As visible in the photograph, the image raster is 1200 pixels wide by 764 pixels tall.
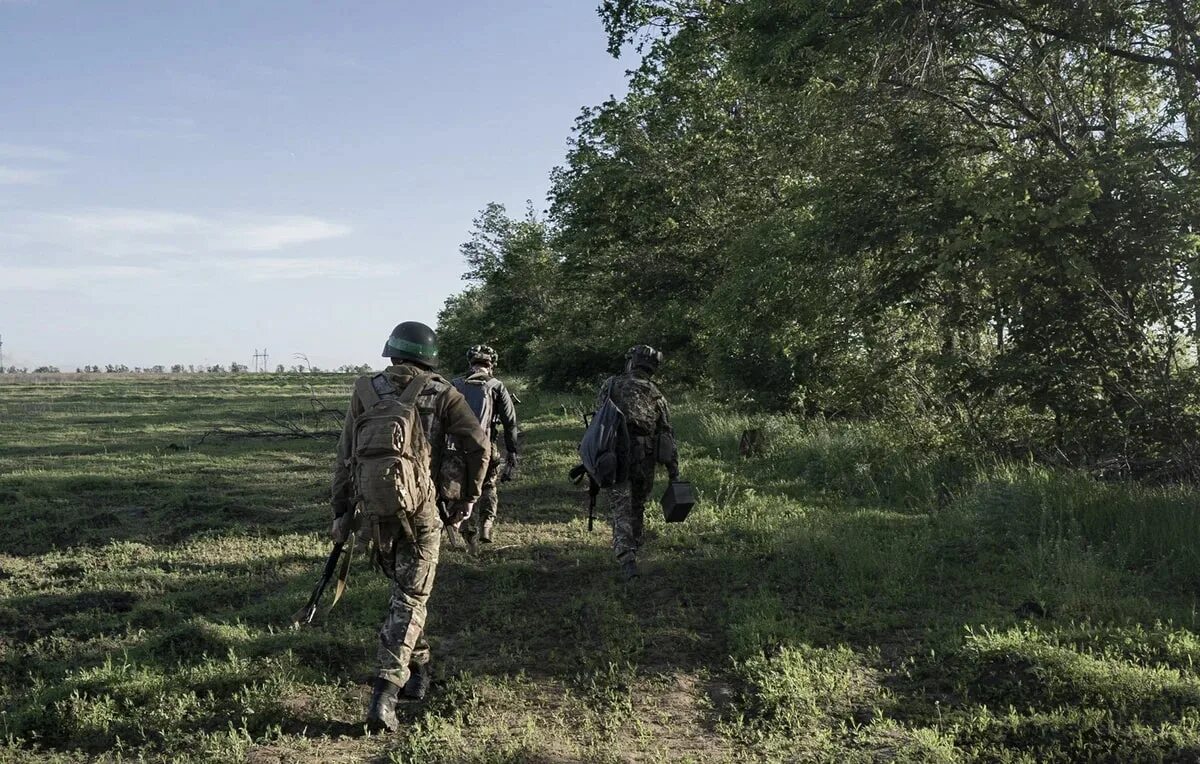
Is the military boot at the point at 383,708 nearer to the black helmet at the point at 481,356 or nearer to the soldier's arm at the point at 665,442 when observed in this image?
the soldier's arm at the point at 665,442

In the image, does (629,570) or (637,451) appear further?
(637,451)

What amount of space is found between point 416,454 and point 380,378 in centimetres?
51

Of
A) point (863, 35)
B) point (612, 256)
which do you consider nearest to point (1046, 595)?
point (863, 35)

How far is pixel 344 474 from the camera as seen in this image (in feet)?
18.1

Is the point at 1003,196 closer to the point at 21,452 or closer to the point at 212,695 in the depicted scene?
the point at 212,695

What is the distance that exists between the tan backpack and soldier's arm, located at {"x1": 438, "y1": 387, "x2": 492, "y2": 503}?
0.30 m

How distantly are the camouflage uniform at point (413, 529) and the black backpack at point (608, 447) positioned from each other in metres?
2.22

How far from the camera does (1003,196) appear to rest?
9539 millimetres

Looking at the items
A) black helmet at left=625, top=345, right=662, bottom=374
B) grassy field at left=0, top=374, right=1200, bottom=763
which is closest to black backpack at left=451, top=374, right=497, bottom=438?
grassy field at left=0, top=374, right=1200, bottom=763

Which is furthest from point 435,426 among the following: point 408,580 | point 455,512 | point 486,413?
point 486,413

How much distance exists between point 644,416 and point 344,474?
3.19 metres

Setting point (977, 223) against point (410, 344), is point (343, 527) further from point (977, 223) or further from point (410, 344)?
point (977, 223)

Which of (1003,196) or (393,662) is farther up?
(1003,196)

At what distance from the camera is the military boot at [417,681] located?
17.1ft
